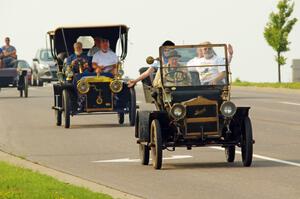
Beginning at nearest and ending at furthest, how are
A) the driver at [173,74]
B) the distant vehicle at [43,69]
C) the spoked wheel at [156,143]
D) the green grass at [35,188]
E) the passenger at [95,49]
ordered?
the green grass at [35,188] → the spoked wheel at [156,143] → the driver at [173,74] → the passenger at [95,49] → the distant vehicle at [43,69]

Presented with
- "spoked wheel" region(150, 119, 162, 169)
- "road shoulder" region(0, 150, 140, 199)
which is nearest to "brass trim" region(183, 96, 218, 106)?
"spoked wheel" region(150, 119, 162, 169)

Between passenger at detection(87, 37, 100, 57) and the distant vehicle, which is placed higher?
passenger at detection(87, 37, 100, 57)

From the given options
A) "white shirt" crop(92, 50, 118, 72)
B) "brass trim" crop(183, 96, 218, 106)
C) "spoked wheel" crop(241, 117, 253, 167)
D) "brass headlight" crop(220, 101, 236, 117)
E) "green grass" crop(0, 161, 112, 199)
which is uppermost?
"white shirt" crop(92, 50, 118, 72)

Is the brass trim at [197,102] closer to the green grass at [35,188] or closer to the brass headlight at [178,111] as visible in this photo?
the brass headlight at [178,111]

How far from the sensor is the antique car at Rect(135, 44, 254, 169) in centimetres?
1780

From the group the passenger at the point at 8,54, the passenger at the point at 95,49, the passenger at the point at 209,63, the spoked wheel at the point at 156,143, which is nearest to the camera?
the spoked wheel at the point at 156,143

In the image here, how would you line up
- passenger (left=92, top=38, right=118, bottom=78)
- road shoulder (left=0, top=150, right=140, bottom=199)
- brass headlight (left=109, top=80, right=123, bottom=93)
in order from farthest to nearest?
1. passenger (left=92, top=38, right=118, bottom=78)
2. brass headlight (left=109, top=80, right=123, bottom=93)
3. road shoulder (left=0, top=150, right=140, bottom=199)

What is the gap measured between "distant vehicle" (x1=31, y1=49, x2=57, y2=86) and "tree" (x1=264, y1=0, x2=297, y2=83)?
1261cm

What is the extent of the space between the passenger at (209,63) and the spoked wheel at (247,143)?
1.35 m

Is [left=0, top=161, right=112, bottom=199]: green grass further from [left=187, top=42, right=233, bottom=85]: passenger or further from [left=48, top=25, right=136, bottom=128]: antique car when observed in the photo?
[left=48, top=25, right=136, bottom=128]: antique car

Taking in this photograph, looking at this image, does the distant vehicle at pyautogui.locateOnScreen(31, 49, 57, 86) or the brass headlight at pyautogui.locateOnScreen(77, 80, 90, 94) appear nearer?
the brass headlight at pyautogui.locateOnScreen(77, 80, 90, 94)

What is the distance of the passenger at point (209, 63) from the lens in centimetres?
1903

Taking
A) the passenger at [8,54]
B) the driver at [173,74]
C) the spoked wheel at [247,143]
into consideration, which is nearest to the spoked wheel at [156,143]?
the driver at [173,74]

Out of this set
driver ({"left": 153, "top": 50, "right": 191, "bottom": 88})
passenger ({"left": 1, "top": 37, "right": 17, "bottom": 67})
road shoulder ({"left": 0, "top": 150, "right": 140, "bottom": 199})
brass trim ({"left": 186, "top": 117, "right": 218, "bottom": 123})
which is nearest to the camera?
road shoulder ({"left": 0, "top": 150, "right": 140, "bottom": 199})
